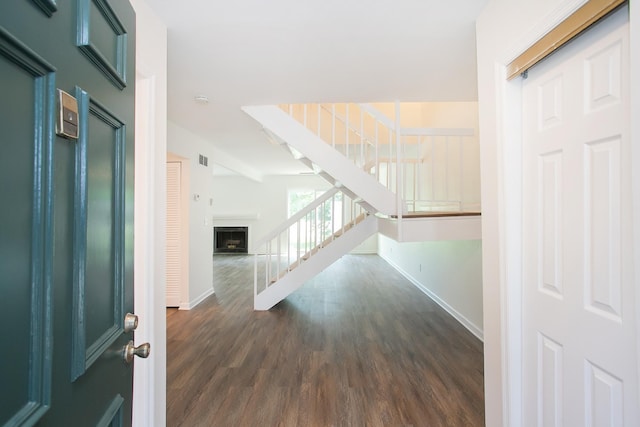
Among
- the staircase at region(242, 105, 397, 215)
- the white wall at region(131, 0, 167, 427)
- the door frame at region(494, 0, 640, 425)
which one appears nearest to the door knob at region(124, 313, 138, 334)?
the white wall at region(131, 0, 167, 427)

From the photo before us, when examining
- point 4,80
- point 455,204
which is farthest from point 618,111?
point 455,204

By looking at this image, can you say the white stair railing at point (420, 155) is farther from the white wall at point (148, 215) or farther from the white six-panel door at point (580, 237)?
the white wall at point (148, 215)

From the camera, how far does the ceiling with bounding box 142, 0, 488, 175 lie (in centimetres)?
149

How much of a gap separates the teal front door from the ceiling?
896 millimetres

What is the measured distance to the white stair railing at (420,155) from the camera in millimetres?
2824

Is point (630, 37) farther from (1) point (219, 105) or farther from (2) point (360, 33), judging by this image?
(1) point (219, 105)

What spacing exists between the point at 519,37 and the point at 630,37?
479 millimetres

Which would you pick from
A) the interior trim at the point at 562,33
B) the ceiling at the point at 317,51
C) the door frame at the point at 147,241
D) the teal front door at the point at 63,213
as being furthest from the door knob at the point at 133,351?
the interior trim at the point at 562,33

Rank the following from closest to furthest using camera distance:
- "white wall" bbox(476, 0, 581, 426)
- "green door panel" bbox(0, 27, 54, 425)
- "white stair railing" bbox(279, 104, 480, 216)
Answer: "green door panel" bbox(0, 27, 54, 425) < "white wall" bbox(476, 0, 581, 426) < "white stair railing" bbox(279, 104, 480, 216)

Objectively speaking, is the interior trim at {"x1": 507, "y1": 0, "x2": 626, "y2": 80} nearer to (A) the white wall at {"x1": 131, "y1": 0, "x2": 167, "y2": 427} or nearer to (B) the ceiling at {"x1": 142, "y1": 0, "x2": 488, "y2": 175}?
(B) the ceiling at {"x1": 142, "y1": 0, "x2": 488, "y2": 175}

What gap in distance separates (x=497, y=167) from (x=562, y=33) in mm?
530

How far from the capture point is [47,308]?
530mm

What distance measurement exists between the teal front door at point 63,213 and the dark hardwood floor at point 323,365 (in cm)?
128

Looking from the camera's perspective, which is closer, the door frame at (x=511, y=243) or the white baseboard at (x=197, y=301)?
the door frame at (x=511, y=243)
